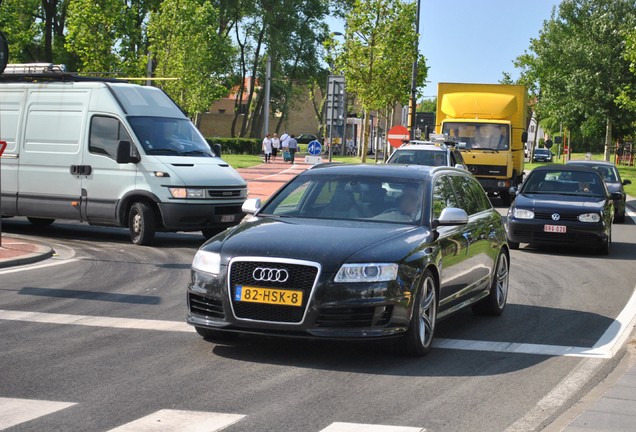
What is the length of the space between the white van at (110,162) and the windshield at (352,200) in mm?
8015

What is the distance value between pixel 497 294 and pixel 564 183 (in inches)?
373

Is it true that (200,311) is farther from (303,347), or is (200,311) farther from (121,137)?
(121,137)

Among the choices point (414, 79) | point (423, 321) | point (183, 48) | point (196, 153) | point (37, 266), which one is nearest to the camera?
point (423, 321)

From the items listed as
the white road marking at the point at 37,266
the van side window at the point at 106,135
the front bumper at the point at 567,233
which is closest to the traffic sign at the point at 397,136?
the front bumper at the point at 567,233

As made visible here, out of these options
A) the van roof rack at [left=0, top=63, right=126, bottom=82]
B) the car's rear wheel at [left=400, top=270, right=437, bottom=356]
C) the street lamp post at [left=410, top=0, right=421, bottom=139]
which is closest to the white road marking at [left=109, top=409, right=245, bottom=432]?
the car's rear wheel at [left=400, top=270, right=437, bottom=356]

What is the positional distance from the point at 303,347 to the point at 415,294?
113cm

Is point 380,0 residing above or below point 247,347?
above

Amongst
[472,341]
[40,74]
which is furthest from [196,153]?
[472,341]

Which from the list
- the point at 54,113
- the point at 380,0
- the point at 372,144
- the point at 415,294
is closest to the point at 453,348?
the point at 415,294

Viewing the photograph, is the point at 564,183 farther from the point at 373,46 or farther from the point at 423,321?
the point at 373,46

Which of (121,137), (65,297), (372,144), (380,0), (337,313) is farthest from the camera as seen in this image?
(372,144)

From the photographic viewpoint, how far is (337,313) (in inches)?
330

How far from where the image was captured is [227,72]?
88.9 metres

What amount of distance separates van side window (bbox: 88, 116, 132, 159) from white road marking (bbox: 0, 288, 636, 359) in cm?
783
